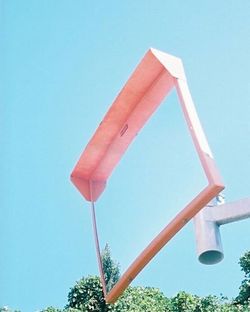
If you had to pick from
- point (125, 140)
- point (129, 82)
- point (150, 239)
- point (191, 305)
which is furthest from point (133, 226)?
point (191, 305)

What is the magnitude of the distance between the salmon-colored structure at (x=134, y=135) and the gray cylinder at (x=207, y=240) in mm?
432

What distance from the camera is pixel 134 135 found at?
2266mm

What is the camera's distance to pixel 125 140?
227 cm

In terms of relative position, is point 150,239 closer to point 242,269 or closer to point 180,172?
point 180,172

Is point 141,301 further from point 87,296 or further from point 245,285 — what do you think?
point 245,285

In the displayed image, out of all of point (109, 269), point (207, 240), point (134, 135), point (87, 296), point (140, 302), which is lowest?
point (109, 269)

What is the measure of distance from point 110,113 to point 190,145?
0.36m

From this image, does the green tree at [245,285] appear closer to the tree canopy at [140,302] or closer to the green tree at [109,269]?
the tree canopy at [140,302]

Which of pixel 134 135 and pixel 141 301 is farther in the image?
pixel 141 301

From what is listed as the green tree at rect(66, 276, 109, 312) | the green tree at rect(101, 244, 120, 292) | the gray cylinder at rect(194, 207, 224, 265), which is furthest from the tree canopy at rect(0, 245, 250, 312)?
the green tree at rect(101, 244, 120, 292)

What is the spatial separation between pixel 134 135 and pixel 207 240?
0.59m

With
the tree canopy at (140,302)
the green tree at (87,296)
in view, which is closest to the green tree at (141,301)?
the tree canopy at (140,302)

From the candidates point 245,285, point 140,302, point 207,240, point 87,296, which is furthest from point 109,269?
point 245,285

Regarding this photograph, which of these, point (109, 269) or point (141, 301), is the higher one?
point (141, 301)
